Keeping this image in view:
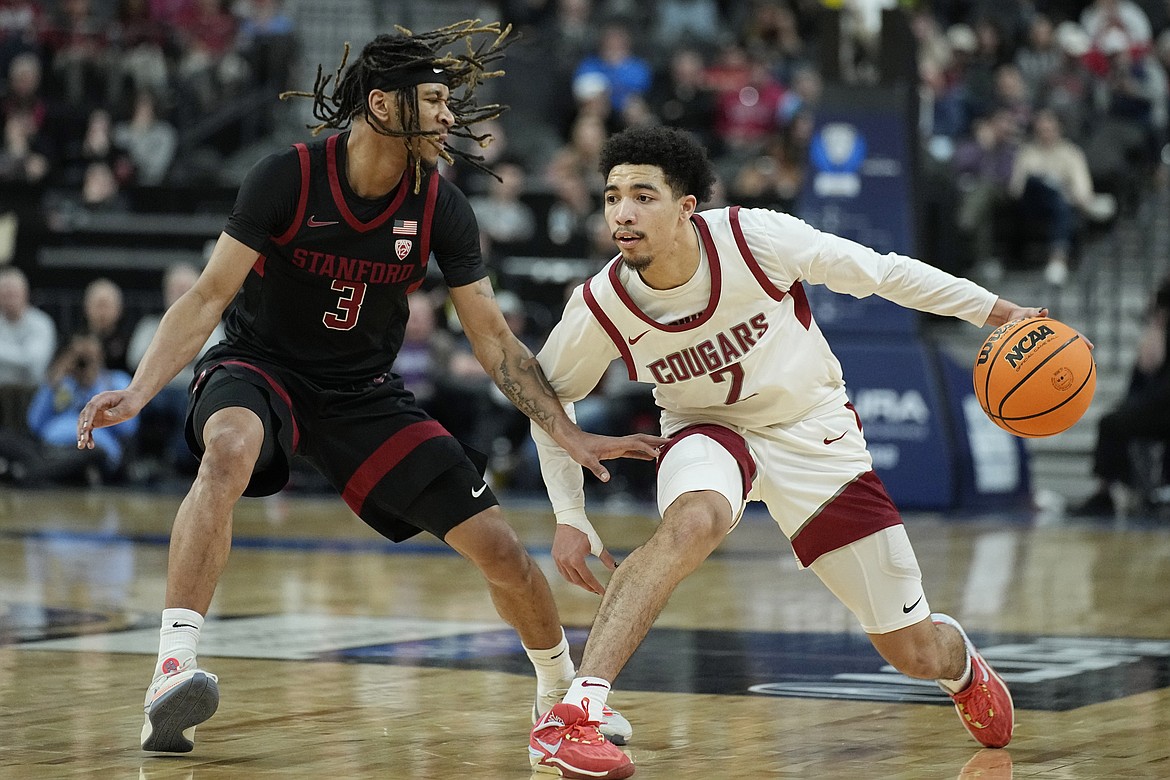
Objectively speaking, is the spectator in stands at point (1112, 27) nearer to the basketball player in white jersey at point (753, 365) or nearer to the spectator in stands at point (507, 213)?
the spectator in stands at point (507, 213)

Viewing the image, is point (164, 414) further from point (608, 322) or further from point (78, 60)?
point (608, 322)

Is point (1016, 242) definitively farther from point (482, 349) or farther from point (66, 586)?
point (482, 349)

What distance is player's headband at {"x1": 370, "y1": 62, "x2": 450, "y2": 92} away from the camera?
5312 millimetres

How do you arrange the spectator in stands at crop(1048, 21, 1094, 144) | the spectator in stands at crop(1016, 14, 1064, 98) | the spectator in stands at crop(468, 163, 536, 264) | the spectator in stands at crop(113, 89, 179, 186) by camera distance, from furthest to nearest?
the spectator in stands at crop(1016, 14, 1064, 98)
the spectator in stands at crop(113, 89, 179, 186)
the spectator in stands at crop(1048, 21, 1094, 144)
the spectator in stands at crop(468, 163, 536, 264)

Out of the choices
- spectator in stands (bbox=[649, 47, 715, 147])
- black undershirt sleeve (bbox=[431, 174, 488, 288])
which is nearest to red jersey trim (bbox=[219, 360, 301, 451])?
black undershirt sleeve (bbox=[431, 174, 488, 288])

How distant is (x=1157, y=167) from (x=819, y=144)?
495cm

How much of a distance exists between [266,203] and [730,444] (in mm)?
1508

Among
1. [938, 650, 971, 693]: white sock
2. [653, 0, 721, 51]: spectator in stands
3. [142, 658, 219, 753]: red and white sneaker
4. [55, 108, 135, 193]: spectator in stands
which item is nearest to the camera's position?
[142, 658, 219, 753]: red and white sneaker

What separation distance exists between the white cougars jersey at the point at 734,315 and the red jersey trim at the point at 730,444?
0.07 metres

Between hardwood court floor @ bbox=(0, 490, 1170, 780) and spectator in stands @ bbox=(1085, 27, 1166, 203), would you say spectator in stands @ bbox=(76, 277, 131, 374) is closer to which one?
hardwood court floor @ bbox=(0, 490, 1170, 780)

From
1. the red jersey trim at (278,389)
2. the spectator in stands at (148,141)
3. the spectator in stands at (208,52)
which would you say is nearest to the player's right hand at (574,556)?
the red jersey trim at (278,389)

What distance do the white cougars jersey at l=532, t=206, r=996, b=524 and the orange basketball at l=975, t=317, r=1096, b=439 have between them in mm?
128

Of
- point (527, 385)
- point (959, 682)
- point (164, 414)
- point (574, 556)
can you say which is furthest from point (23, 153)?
point (959, 682)

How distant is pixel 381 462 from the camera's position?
5.39 m
